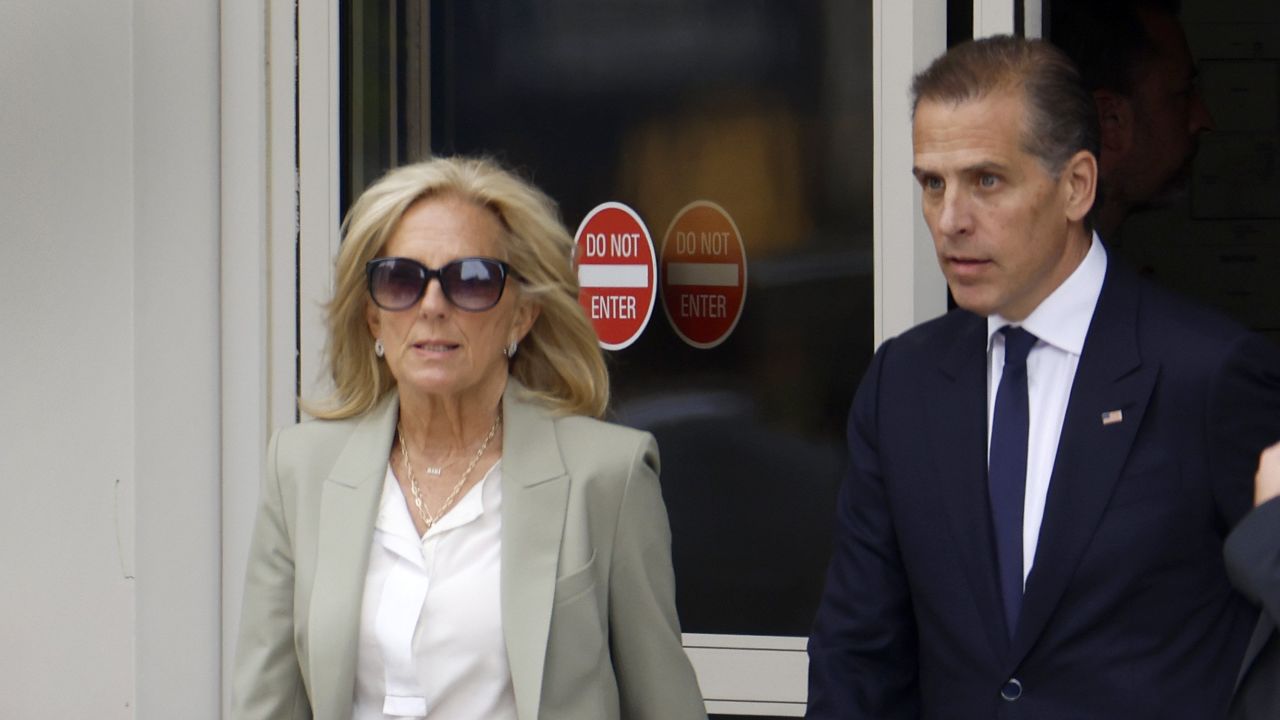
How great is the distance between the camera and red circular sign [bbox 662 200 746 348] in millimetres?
4199

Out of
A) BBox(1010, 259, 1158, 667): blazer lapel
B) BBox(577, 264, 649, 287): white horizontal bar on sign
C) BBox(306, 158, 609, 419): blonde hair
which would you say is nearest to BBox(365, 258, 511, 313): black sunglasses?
BBox(306, 158, 609, 419): blonde hair

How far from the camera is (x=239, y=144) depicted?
4.43m

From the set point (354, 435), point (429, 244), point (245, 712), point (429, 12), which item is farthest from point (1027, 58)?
point (429, 12)

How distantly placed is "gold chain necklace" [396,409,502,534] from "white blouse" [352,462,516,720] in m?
0.04

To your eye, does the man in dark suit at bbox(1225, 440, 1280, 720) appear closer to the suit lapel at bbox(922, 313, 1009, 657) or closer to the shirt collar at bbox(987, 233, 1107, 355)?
the suit lapel at bbox(922, 313, 1009, 657)

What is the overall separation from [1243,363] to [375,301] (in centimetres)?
148

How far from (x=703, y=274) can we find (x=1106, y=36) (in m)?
1.39

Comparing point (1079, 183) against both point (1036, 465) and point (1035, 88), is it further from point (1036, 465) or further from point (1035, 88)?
point (1036, 465)

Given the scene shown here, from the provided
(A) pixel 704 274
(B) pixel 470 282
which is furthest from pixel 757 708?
(B) pixel 470 282

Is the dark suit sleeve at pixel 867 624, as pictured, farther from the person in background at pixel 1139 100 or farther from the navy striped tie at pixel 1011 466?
the person in background at pixel 1139 100

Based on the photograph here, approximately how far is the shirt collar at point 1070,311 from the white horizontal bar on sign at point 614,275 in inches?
61.9

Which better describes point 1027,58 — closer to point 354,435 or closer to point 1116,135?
point 354,435

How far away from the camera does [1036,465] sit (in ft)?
9.18

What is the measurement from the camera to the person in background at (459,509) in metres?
2.88
